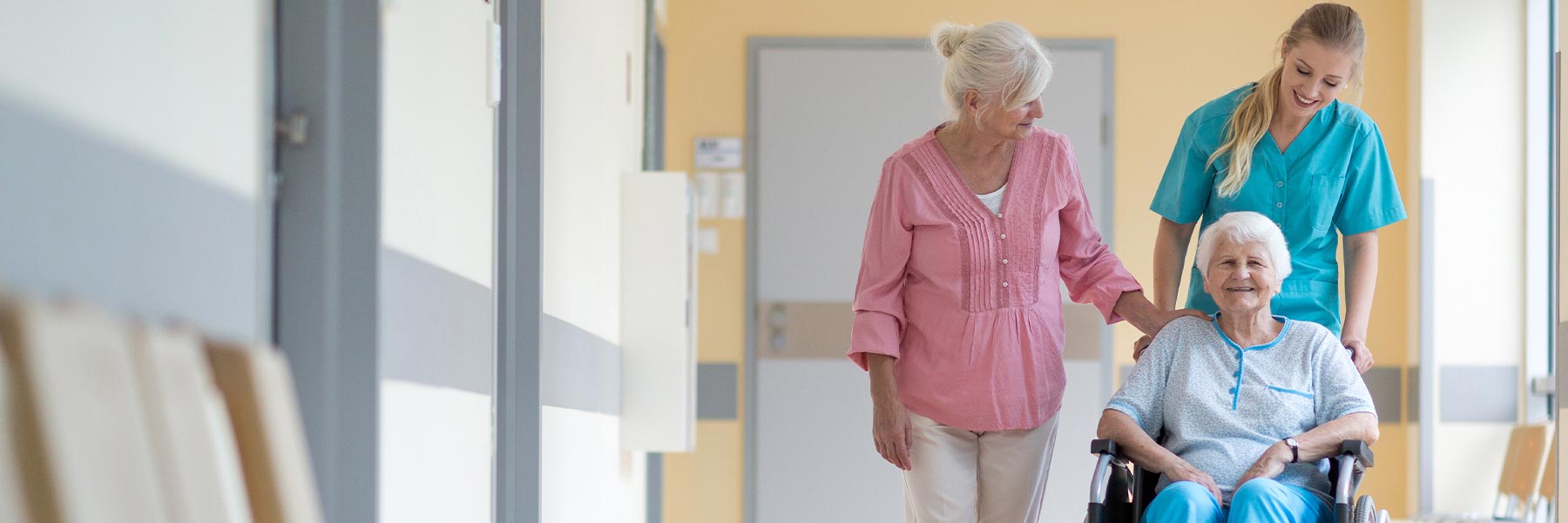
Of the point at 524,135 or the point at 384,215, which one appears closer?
the point at 384,215

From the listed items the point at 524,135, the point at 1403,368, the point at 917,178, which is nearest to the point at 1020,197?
the point at 917,178

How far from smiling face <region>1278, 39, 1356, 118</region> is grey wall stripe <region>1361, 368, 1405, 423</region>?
3.27 metres

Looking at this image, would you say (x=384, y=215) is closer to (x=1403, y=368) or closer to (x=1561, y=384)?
(x=1561, y=384)

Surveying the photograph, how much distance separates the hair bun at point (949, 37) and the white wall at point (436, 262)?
781 mm

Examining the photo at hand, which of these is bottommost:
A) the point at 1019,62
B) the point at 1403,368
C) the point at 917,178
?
the point at 1403,368

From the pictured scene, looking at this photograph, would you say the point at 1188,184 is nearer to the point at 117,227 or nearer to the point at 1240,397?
the point at 1240,397

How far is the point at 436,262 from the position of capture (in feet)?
7.19

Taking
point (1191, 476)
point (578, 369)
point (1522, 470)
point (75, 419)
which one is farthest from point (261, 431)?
point (1522, 470)

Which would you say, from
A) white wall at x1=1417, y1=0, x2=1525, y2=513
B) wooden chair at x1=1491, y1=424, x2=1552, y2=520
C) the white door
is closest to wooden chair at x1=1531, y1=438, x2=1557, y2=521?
wooden chair at x1=1491, y1=424, x2=1552, y2=520

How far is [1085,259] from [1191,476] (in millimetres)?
421

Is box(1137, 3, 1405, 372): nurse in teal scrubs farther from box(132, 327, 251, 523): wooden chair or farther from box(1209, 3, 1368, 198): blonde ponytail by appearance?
box(132, 327, 251, 523): wooden chair

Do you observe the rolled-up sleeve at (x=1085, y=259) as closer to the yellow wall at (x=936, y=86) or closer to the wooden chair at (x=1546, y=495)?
the wooden chair at (x=1546, y=495)

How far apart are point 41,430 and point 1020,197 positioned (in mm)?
1895

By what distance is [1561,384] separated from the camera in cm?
301
